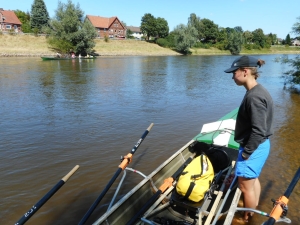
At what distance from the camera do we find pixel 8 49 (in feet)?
144

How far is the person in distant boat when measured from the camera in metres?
3.13

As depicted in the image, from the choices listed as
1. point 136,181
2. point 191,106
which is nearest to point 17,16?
point 191,106

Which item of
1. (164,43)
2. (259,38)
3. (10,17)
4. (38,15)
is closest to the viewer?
(38,15)

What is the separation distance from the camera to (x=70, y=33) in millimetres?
46969

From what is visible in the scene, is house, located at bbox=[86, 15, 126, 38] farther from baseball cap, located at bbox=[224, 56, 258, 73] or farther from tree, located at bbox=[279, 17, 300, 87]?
baseball cap, located at bbox=[224, 56, 258, 73]

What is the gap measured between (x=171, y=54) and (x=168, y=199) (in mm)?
60464

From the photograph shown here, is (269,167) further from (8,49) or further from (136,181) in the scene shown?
(8,49)

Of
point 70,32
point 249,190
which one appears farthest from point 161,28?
point 249,190

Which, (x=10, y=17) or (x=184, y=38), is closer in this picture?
(x=184, y=38)

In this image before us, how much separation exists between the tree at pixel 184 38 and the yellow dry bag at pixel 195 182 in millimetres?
60512

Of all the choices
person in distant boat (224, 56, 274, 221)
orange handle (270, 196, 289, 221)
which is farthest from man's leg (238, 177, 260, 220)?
orange handle (270, 196, 289, 221)

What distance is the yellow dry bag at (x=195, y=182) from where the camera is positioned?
13.7 feet

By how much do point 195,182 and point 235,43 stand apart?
76700 mm

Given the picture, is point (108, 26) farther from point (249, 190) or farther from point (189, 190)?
point (249, 190)
